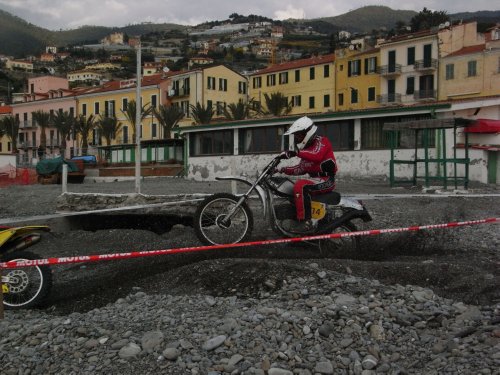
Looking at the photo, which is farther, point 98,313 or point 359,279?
point 359,279

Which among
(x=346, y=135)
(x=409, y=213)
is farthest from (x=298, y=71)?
(x=409, y=213)

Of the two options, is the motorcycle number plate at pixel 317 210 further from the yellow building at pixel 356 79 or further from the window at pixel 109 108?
the window at pixel 109 108

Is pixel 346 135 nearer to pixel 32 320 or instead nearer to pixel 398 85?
pixel 32 320

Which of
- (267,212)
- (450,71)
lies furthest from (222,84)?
(267,212)

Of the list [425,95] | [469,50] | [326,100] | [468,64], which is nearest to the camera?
[468,64]

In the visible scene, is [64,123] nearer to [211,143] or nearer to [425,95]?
[425,95]

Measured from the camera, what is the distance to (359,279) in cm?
568

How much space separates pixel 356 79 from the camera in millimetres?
64562

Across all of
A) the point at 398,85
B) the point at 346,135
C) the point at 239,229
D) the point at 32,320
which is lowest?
the point at 32,320

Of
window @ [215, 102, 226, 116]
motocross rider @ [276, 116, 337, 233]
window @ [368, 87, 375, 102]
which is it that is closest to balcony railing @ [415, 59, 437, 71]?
window @ [368, 87, 375, 102]

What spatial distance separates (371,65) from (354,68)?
2.21 m

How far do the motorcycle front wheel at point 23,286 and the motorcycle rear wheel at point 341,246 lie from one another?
333cm

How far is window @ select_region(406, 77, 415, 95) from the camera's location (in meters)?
59.3

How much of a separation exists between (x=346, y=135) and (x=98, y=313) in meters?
25.3
